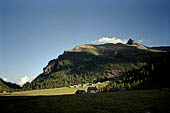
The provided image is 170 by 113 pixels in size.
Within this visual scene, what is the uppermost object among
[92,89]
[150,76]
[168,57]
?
[168,57]

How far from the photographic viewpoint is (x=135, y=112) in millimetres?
28562

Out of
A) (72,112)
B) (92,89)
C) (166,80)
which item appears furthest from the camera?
(92,89)

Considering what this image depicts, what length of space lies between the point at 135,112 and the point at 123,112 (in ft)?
7.70

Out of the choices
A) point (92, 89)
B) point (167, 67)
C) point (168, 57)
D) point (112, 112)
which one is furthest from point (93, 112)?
point (168, 57)

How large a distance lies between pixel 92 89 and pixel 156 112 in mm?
98554

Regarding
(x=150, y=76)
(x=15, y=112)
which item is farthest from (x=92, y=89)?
(x=15, y=112)

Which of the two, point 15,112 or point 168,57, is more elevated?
point 168,57

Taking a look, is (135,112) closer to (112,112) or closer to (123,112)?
(123,112)

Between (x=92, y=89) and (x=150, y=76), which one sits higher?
(x=150, y=76)

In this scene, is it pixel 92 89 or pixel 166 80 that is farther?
pixel 92 89

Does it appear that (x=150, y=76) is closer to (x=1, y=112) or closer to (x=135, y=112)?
(x=135, y=112)

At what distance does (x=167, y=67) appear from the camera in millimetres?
126250

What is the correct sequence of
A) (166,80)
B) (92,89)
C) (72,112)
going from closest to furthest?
(72,112)
(166,80)
(92,89)

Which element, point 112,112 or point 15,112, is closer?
point 112,112
